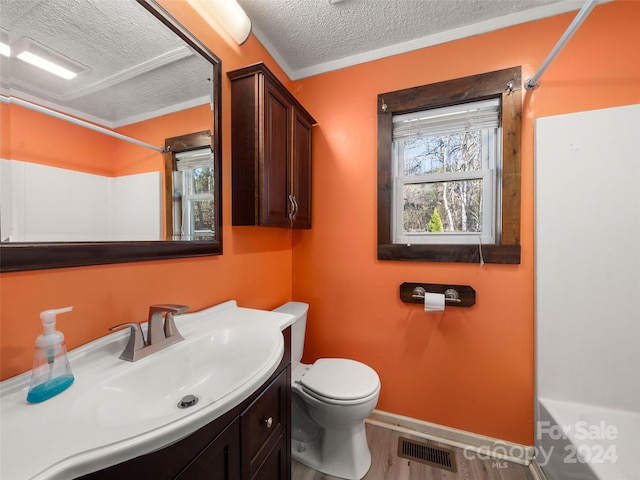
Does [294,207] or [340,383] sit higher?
[294,207]

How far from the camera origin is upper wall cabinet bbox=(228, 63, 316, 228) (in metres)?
1.24

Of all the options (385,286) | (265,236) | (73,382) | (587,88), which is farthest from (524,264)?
(73,382)

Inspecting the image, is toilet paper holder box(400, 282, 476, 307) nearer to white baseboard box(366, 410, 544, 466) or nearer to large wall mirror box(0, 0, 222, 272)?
white baseboard box(366, 410, 544, 466)

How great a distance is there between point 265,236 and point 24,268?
41.4 inches

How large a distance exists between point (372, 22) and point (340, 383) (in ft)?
6.58

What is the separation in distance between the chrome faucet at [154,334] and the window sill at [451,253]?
119cm

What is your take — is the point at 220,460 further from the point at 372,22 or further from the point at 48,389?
the point at 372,22

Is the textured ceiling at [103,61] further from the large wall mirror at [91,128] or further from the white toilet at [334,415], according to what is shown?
the white toilet at [334,415]

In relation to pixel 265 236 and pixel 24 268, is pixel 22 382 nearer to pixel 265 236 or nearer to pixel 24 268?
pixel 24 268

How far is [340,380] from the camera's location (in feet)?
4.37

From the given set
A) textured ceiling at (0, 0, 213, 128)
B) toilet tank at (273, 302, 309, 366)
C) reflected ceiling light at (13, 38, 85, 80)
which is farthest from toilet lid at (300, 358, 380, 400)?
reflected ceiling light at (13, 38, 85, 80)

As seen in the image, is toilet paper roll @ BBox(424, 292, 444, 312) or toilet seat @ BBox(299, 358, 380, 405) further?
toilet paper roll @ BBox(424, 292, 444, 312)

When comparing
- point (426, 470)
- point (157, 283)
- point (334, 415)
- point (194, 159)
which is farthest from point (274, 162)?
point (426, 470)

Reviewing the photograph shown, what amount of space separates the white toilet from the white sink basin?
0.50 metres
